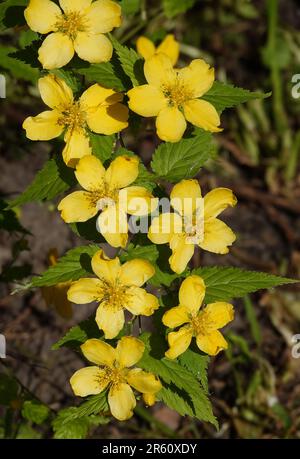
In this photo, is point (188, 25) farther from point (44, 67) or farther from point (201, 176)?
point (44, 67)

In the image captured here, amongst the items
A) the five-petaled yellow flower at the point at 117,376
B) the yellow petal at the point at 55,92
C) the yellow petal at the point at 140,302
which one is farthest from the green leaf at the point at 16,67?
the five-petaled yellow flower at the point at 117,376

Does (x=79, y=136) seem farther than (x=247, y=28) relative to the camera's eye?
No

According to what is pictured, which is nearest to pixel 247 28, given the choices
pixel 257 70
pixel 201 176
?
pixel 257 70

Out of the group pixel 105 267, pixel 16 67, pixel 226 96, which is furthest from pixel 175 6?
pixel 105 267

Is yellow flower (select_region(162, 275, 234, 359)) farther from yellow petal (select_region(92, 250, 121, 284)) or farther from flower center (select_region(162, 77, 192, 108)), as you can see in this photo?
flower center (select_region(162, 77, 192, 108))

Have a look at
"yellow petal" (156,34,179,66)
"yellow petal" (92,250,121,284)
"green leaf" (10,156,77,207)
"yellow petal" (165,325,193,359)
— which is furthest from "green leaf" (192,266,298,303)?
"yellow petal" (156,34,179,66)

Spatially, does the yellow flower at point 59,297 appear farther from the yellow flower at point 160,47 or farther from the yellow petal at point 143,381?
the yellow flower at point 160,47

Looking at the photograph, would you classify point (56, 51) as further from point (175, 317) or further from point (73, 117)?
point (175, 317)
